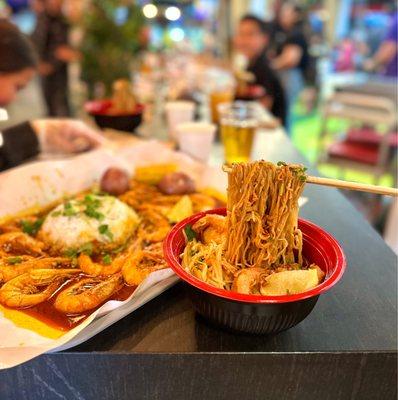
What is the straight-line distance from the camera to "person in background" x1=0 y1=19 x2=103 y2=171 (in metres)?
2.33

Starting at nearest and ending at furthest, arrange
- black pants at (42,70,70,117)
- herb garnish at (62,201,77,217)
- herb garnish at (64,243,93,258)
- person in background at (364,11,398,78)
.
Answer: herb garnish at (64,243,93,258)
herb garnish at (62,201,77,217)
person in background at (364,11,398,78)
black pants at (42,70,70,117)

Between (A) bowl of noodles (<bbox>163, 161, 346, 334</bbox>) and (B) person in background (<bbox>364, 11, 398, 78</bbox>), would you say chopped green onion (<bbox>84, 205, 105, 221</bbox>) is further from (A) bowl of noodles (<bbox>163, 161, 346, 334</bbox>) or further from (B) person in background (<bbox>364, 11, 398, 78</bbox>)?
(B) person in background (<bbox>364, 11, 398, 78</bbox>)

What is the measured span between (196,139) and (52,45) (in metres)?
4.29

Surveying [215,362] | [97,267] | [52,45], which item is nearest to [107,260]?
[97,267]

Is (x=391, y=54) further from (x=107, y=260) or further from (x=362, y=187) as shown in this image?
(x=107, y=260)

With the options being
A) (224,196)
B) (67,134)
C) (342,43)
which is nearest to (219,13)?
(342,43)

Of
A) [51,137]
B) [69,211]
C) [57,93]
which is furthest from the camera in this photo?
[57,93]

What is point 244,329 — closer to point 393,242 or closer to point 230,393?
point 230,393

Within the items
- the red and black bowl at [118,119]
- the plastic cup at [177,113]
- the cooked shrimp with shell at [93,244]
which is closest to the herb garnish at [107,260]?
the cooked shrimp with shell at [93,244]

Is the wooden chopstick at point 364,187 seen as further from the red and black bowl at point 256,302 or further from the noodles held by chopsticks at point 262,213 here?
the red and black bowl at point 256,302

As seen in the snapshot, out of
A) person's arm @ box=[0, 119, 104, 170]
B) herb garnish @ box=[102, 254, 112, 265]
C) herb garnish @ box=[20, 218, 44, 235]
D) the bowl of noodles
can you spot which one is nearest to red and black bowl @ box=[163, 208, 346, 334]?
the bowl of noodles

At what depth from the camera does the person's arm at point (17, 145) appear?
212 cm

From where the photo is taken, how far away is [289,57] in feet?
21.5

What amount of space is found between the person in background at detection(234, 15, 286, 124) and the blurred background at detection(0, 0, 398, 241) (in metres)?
0.01
